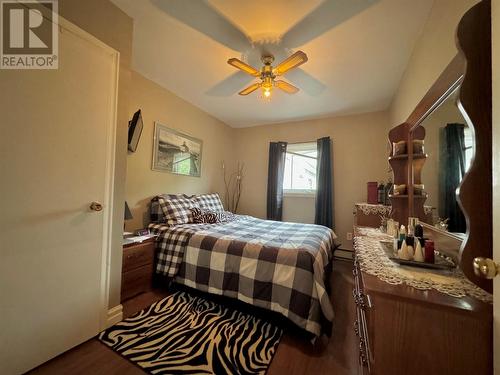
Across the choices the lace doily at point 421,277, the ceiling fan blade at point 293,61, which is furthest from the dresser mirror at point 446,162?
the ceiling fan blade at point 293,61

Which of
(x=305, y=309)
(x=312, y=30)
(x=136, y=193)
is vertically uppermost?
(x=312, y=30)

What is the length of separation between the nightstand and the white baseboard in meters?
0.25

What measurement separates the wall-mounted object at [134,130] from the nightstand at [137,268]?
3.64 feet

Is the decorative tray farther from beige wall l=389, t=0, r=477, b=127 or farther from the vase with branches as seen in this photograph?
the vase with branches

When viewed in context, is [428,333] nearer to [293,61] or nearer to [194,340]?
[194,340]

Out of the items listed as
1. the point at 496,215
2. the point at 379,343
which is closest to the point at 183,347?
the point at 379,343

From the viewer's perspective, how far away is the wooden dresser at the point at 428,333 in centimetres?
57

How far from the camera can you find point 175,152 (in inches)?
117

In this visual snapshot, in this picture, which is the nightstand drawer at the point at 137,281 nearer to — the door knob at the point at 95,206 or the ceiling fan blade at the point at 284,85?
the door knob at the point at 95,206

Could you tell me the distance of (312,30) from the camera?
4.91 feet

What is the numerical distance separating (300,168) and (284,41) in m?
2.46

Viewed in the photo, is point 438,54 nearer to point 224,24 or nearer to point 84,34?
point 224,24

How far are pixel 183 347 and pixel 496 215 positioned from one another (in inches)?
68.2

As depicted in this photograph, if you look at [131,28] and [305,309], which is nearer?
[305,309]
